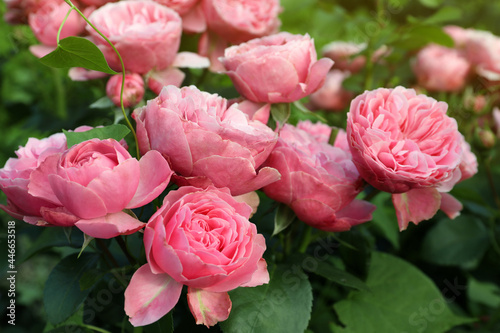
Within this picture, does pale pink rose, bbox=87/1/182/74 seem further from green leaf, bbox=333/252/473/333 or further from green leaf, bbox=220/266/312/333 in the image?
green leaf, bbox=333/252/473/333

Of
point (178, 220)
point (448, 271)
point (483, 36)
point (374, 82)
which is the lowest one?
point (448, 271)

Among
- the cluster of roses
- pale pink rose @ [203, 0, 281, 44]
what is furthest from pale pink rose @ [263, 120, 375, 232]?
pale pink rose @ [203, 0, 281, 44]

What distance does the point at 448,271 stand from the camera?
897 millimetres

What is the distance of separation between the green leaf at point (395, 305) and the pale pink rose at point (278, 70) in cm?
31

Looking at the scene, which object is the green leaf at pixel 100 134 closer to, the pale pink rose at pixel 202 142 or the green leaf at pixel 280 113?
the pale pink rose at pixel 202 142

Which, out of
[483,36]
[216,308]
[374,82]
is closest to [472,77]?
[483,36]

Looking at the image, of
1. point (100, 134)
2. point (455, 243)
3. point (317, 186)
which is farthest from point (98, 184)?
point (455, 243)

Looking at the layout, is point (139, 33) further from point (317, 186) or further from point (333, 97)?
point (333, 97)

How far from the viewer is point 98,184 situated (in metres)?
0.34

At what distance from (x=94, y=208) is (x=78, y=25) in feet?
1.18

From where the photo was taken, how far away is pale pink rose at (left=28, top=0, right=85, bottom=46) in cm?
60

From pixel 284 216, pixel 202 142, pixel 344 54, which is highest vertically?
pixel 202 142

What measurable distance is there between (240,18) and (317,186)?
1.03 ft

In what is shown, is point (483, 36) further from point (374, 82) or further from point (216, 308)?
point (216, 308)
